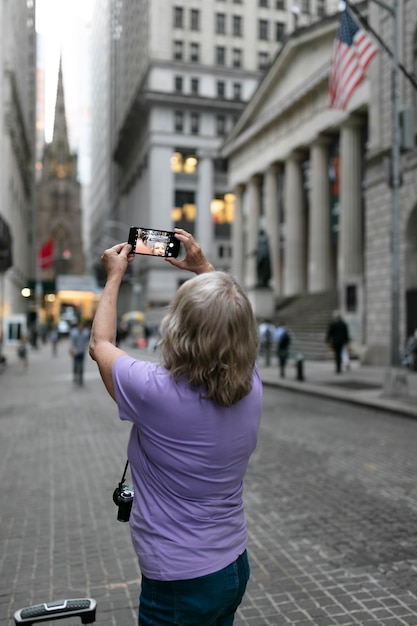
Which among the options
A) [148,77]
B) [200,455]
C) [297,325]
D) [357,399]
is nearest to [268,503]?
[200,455]

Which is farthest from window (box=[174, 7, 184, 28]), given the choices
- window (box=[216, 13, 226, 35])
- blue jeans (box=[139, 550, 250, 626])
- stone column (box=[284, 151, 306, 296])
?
blue jeans (box=[139, 550, 250, 626])

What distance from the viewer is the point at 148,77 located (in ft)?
219

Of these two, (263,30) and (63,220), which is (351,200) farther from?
(63,220)

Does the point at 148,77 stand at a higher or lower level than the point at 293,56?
higher

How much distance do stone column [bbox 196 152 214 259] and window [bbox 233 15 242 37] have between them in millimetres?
12881

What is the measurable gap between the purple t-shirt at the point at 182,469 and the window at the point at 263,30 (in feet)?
234

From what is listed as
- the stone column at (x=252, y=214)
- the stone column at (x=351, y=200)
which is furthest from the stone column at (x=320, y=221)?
the stone column at (x=252, y=214)

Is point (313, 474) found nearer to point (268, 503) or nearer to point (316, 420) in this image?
point (268, 503)

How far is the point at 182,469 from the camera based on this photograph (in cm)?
199

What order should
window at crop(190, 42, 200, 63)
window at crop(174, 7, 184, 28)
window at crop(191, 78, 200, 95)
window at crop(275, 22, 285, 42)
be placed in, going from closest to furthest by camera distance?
window at crop(174, 7, 184, 28), window at crop(190, 42, 200, 63), window at crop(275, 22, 285, 42), window at crop(191, 78, 200, 95)

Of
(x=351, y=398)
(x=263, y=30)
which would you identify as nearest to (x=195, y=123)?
(x=263, y=30)

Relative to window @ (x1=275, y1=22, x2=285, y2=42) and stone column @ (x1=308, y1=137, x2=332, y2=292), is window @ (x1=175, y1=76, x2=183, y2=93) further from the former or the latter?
stone column @ (x1=308, y1=137, x2=332, y2=292)

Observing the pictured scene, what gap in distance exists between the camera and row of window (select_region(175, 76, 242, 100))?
6675cm

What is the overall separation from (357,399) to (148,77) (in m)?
60.3
